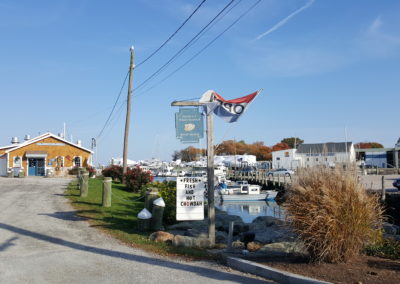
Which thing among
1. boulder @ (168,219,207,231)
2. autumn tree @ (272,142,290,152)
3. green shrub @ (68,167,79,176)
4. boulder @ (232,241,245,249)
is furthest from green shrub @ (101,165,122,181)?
autumn tree @ (272,142,290,152)

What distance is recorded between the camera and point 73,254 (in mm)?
8648

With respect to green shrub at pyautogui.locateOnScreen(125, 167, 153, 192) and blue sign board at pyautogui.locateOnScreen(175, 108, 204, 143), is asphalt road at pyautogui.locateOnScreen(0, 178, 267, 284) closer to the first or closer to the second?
blue sign board at pyautogui.locateOnScreen(175, 108, 204, 143)

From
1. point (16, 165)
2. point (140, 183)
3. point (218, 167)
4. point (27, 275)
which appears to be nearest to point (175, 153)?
point (218, 167)

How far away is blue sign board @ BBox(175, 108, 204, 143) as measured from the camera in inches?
414

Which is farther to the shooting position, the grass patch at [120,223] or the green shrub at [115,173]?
the green shrub at [115,173]

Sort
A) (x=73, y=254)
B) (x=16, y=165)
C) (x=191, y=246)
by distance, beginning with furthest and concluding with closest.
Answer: (x=16, y=165)
(x=191, y=246)
(x=73, y=254)

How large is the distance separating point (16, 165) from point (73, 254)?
34923 mm

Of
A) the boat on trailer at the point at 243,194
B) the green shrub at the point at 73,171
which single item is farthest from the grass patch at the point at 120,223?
the boat on trailer at the point at 243,194

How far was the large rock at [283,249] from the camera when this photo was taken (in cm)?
767

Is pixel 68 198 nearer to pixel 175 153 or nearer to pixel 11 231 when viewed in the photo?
pixel 11 231

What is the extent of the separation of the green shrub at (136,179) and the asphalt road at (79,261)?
45.2 feet

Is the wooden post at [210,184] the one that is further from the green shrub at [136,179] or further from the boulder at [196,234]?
the green shrub at [136,179]

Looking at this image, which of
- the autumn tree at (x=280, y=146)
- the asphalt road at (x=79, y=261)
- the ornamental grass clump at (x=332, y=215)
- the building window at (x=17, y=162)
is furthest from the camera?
the autumn tree at (x=280, y=146)

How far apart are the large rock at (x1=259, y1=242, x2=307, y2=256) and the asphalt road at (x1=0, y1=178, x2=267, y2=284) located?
1.12m
